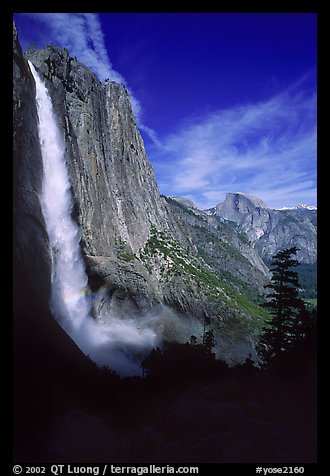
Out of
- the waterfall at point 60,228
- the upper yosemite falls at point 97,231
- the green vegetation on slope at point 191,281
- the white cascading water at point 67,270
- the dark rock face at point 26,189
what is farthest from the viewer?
the green vegetation on slope at point 191,281

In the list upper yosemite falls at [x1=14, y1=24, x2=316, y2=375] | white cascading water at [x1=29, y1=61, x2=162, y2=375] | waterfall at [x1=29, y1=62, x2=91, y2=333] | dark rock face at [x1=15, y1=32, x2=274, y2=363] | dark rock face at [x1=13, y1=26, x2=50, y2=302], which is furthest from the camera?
dark rock face at [x1=15, y1=32, x2=274, y2=363]

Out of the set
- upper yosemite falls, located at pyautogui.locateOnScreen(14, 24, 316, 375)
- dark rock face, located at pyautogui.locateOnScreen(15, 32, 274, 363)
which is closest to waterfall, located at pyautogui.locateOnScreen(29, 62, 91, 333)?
upper yosemite falls, located at pyautogui.locateOnScreen(14, 24, 316, 375)

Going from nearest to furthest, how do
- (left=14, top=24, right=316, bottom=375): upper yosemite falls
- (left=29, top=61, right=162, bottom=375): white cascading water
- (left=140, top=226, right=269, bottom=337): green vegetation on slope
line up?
(left=14, top=24, right=316, bottom=375): upper yosemite falls → (left=29, top=61, right=162, bottom=375): white cascading water → (left=140, top=226, right=269, bottom=337): green vegetation on slope

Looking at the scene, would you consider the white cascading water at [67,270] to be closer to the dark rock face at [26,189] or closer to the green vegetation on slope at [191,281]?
the dark rock face at [26,189]

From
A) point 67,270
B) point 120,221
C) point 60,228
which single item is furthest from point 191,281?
point 60,228

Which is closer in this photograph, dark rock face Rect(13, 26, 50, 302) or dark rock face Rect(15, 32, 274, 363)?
dark rock face Rect(13, 26, 50, 302)

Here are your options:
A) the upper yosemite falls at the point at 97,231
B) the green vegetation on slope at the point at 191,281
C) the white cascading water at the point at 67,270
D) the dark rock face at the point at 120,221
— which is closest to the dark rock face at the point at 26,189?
the upper yosemite falls at the point at 97,231

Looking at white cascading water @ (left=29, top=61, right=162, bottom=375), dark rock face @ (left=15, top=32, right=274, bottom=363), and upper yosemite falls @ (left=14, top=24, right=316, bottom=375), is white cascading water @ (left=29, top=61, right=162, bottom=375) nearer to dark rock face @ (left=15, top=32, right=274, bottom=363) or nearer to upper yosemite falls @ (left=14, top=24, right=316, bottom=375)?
upper yosemite falls @ (left=14, top=24, right=316, bottom=375)
